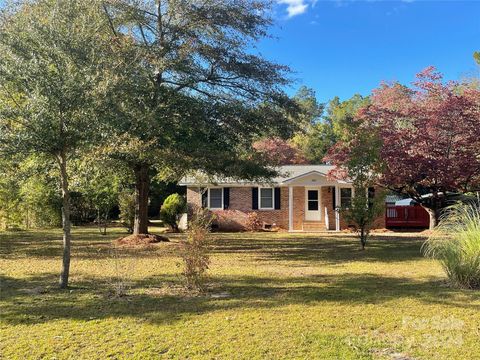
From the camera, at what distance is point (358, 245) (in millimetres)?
15742

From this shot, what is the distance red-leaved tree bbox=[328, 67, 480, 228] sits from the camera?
54.4 ft

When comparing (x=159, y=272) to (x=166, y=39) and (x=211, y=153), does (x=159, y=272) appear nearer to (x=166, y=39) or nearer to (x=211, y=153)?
(x=211, y=153)

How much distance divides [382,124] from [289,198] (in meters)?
6.82

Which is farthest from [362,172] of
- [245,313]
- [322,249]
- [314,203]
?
[245,313]

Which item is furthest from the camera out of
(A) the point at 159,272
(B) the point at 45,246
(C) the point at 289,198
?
(C) the point at 289,198

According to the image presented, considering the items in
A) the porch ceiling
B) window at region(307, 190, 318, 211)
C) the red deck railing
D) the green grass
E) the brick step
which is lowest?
the green grass

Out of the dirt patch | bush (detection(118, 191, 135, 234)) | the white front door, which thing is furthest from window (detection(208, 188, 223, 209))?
the dirt patch

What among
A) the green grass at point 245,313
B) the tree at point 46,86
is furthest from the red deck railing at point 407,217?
the tree at point 46,86

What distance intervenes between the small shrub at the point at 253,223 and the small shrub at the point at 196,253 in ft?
50.4

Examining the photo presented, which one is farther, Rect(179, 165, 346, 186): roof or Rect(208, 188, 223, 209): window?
Rect(208, 188, 223, 209): window

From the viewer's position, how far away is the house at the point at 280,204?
75.2 ft

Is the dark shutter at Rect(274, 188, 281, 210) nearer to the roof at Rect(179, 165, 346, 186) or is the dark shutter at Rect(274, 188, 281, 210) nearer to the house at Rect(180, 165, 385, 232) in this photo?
the house at Rect(180, 165, 385, 232)

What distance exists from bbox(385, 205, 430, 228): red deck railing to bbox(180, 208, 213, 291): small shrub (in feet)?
→ 58.3

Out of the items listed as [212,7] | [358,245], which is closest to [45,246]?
[212,7]
